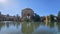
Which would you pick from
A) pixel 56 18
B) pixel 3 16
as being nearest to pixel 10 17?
pixel 3 16

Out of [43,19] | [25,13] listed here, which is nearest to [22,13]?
[25,13]

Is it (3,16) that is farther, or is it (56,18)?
(3,16)

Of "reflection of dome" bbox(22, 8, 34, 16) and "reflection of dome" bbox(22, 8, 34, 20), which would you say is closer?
"reflection of dome" bbox(22, 8, 34, 20)

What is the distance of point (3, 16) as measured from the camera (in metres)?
35.8

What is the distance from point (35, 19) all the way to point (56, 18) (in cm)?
546

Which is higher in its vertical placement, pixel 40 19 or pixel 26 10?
pixel 26 10

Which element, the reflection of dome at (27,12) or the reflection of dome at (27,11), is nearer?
the reflection of dome at (27,12)

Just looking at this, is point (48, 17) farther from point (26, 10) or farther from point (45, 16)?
point (26, 10)

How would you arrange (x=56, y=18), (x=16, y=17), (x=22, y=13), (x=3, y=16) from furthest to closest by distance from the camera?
(x=22, y=13) < (x=3, y=16) < (x=16, y=17) < (x=56, y=18)

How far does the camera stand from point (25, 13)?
132 ft

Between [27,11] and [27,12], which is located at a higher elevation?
[27,11]

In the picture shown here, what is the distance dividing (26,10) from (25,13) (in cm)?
86

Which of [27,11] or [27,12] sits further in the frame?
[27,12]

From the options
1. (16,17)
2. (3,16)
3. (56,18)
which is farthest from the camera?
(3,16)
